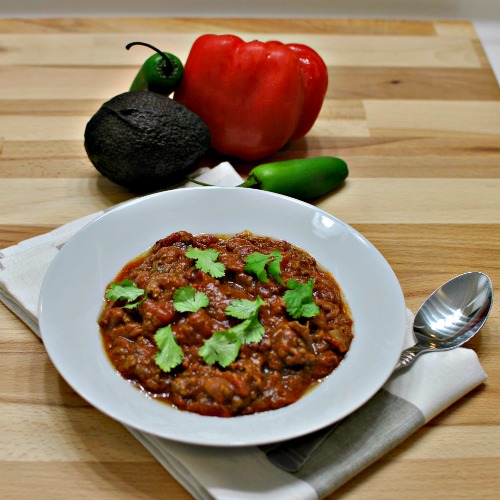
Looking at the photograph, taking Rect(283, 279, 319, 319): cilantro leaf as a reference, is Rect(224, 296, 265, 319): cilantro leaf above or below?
below

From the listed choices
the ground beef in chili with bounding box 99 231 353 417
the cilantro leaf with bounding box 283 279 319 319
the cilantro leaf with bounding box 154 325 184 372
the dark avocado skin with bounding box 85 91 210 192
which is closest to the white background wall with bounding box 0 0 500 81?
the dark avocado skin with bounding box 85 91 210 192

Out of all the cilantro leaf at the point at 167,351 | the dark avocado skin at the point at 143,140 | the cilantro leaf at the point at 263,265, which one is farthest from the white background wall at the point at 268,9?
the cilantro leaf at the point at 167,351

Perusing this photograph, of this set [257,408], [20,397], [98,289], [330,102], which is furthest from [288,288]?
[330,102]

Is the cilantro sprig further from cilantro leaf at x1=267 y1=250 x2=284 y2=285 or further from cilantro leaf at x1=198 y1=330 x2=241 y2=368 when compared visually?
cilantro leaf at x1=267 y1=250 x2=284 y2=285

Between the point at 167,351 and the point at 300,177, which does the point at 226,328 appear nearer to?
the point at 167,351

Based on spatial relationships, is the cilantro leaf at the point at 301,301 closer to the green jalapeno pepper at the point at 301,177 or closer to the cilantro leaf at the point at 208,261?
the cilantro leaf at the point at 208,261

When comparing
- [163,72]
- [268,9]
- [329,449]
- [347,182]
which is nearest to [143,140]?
[163,72]
